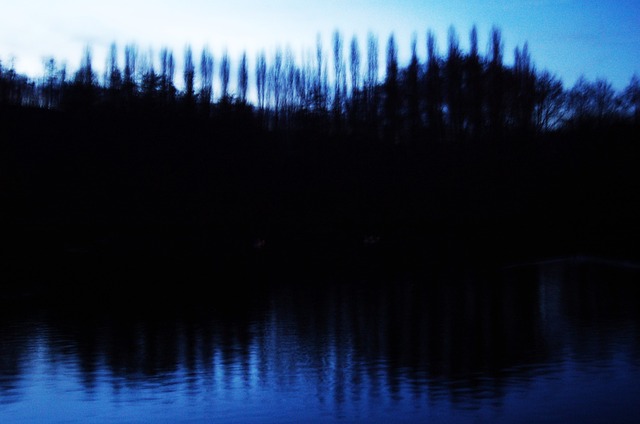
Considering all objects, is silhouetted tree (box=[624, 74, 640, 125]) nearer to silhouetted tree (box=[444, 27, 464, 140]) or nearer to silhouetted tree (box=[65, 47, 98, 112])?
silhouetted tree (box=[444, 27, 464, 140])

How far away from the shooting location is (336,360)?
9797 mm

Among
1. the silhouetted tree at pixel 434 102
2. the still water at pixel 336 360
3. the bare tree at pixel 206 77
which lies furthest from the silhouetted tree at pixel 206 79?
the still water at pixel 336 360

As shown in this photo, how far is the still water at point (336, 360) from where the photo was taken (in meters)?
7.02

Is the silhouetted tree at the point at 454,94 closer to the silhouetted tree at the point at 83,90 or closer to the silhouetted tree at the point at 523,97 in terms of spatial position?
the silhouetted tree at the point at 523,97

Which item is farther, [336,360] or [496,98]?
[496,98]

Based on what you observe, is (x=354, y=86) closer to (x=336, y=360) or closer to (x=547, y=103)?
(x=547, y=103)

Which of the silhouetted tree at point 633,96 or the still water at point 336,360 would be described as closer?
the still water at point 336,360

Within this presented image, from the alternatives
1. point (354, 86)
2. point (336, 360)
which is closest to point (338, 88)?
point (354, 86)

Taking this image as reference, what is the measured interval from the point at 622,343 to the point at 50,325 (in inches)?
390

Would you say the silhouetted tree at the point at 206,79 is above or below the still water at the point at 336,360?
above

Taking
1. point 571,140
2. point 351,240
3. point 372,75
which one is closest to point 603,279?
point 351,240

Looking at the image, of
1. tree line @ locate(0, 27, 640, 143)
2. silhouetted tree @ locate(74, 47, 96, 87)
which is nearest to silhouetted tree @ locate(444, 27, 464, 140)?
tree line @ locate(0, 27, 640, 143)

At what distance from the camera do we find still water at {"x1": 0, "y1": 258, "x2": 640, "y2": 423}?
702 cm

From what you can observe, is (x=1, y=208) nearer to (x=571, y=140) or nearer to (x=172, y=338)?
(x=172, y=338)
